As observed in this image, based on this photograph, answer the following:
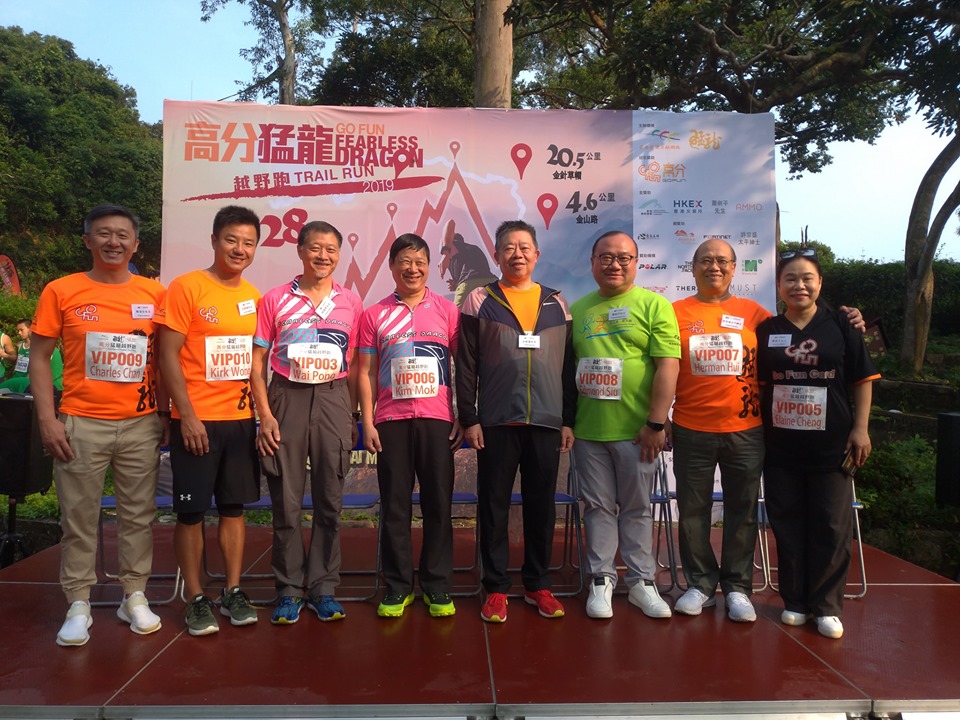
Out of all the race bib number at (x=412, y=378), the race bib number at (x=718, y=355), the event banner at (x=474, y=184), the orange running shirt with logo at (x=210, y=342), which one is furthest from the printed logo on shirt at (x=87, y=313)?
the race bib number at (x=718, y=355)

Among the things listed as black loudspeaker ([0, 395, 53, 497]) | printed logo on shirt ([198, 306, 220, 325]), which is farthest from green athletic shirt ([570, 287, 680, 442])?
black loudspeaker ([0, 395, 53, 497])

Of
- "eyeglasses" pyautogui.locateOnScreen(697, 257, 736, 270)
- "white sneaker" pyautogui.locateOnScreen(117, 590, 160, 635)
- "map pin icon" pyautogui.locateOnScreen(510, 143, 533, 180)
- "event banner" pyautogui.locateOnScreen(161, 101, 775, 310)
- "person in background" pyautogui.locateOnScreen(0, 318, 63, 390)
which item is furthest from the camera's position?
"person in background" pyautogui.locateOnScreen(0, 318, 63, 390)

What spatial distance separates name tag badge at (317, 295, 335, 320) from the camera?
10.1 feet

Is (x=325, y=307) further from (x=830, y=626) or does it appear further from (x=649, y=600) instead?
(x=830, y=626)

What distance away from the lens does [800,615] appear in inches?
125

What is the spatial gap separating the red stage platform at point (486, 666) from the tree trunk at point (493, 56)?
4265 millimetres

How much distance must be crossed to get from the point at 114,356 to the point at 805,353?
9.23 ft

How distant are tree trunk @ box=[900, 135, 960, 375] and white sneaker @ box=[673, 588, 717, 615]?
26.8ft

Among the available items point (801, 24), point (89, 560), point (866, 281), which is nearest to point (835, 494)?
point (89, 560)

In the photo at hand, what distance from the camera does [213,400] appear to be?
295 cm

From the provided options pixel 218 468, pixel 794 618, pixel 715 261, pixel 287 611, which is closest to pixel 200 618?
pixel 287 611

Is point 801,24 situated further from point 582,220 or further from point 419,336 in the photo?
point 419,336

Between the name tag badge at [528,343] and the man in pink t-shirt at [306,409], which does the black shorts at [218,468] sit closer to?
the man in pink t-shirt at [306,409]

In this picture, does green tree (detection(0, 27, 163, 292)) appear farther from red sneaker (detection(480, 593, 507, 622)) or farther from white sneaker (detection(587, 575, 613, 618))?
white sneaker (detection(587, 575, 613, 618))
